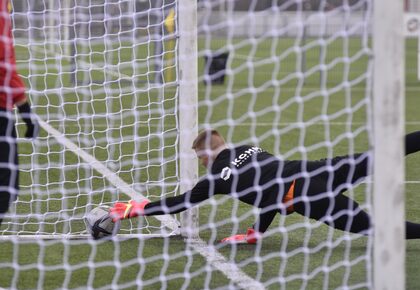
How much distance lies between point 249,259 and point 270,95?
35.9 feet

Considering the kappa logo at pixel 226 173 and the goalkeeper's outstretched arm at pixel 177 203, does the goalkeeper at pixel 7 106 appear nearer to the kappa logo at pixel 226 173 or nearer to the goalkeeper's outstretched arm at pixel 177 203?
the goalkeeper's outstretched arm at pixel 177 203

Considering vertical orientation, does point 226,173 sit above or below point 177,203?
above

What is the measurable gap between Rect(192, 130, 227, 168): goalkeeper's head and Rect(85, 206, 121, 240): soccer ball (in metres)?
0.72

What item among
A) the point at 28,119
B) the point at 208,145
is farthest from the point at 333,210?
the point at 28,119

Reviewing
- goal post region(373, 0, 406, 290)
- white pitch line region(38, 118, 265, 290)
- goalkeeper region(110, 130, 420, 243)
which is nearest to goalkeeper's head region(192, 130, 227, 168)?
goalkeeper region(110, 130, 420, 243)

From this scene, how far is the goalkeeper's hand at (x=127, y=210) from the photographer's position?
6191 millimetres

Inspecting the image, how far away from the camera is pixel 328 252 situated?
254 inches

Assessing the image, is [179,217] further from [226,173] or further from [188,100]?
[226,173]

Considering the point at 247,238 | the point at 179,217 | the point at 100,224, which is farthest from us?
the point at 179,217

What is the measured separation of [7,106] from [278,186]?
1.71 m

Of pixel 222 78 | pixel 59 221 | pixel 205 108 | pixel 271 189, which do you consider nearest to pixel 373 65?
pixel 271 189

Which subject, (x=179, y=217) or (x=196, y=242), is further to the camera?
(x=179, y=217)

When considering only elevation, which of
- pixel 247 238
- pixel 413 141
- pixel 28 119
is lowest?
pixel 247 238

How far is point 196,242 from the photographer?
6.68 m
